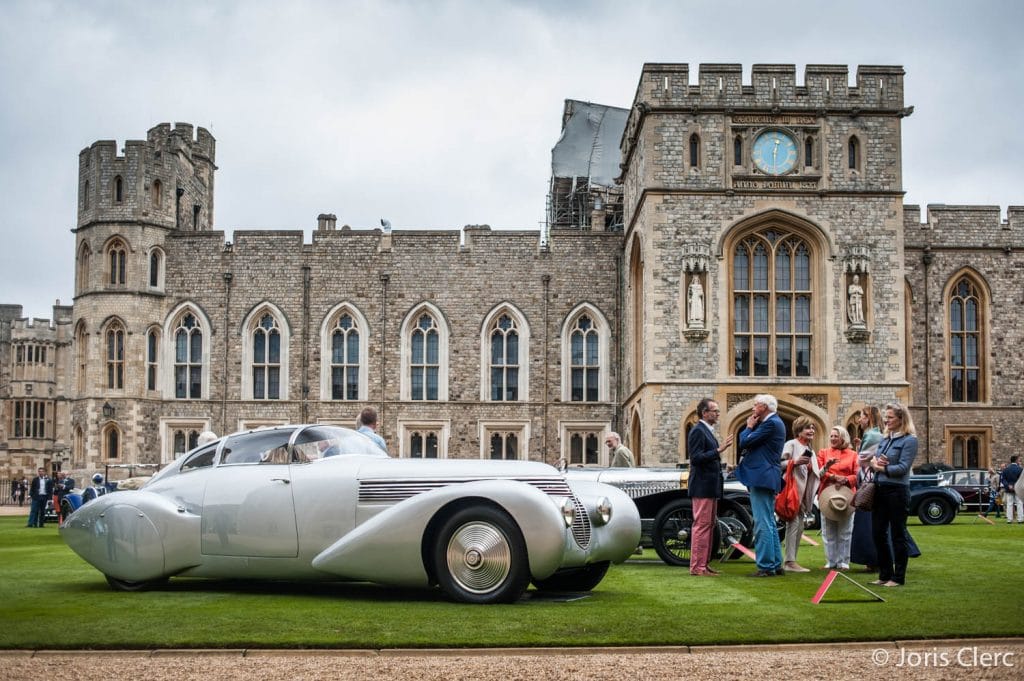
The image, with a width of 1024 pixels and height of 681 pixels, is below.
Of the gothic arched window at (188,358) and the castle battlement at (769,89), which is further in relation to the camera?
the gothic arched window at (188,358)

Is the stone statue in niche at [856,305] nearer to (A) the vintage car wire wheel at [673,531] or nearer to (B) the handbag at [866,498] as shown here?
(A) the vintage car wire wheel at [673,531]

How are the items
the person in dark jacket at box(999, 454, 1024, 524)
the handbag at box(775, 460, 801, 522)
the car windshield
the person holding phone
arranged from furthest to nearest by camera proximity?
the person in dark jacket at box(999, 454, 1024, 524) < the handbag at box(775, 460, 801, 522) < the person holding phone < the car windshield

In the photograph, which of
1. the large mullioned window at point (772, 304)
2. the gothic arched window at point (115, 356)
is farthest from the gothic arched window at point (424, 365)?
the large mullioned window at point (772, 304)

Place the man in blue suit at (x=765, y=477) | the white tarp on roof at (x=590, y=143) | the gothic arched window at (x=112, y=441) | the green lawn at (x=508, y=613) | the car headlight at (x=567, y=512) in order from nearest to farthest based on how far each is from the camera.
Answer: the green lawn at (x=508, y=613), the car headlight at (x=567, y=512), the man in blue suit at (x=765, y=477), the gothic arched window at (x=112, y=441), the white tarp on roof at (x=590, y=143)

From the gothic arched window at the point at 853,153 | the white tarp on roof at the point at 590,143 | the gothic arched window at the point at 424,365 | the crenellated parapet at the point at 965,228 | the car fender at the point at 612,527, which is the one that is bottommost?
the car fender at the point at 612,527

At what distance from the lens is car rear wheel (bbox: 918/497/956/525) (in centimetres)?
2238

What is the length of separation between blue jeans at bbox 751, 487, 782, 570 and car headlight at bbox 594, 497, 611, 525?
223 cm

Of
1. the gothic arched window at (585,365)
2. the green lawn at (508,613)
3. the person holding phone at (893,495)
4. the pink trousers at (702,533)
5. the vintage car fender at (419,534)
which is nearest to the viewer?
the green lawn at (508,613)

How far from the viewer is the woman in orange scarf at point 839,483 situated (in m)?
11.7

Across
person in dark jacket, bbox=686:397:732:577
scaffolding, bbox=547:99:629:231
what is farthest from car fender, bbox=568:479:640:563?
scaffolding, bbox=547:99:629:231

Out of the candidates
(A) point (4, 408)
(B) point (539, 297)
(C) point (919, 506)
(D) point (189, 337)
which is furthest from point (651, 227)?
(A) point (4, 408)

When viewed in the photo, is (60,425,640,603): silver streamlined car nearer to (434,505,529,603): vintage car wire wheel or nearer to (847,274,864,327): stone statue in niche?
(434,505,529,603): vintage car wire wheel

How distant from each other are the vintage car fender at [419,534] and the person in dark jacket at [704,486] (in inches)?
114

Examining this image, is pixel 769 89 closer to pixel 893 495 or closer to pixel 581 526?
pixel 893 495
